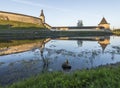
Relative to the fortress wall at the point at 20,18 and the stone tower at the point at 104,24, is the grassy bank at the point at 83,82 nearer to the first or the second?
the fortress wall at the point at 20,18

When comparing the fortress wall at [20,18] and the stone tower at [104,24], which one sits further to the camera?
the stone tower at [104,24]

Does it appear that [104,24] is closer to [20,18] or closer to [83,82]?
[20,18]

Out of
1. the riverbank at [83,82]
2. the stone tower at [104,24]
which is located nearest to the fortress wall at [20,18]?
the stone tower at [104,24]

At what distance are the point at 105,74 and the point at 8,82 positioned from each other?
16.8 feet

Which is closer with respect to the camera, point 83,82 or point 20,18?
point 83,82

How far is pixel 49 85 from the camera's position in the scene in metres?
9.24

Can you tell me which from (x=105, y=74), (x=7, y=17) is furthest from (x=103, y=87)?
(x=7, y=17)

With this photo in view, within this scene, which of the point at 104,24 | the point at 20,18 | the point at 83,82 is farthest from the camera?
the point at 104,24

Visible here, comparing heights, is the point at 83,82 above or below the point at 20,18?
below

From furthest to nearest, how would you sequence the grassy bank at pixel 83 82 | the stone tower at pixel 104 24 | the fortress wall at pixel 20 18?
the stone tower at pixel 104 24 → the fortress wall at pixel 20 18 → the grassy bank at pixel 83 82

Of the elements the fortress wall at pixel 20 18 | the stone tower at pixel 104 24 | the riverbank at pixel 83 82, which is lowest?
the riverbank at pixel 83 82

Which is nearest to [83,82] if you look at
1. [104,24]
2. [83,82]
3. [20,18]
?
[83,82]

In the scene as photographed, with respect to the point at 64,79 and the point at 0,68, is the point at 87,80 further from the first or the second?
the point at 0,68

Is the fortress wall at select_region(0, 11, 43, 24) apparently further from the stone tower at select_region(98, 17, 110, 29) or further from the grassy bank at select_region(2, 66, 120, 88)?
the grassy bank at select_region(2, 66, 120, 88)
